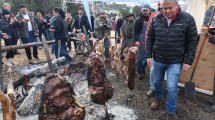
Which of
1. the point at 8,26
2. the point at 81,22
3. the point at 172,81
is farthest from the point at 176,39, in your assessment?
the point at 8,26

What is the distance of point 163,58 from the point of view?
437cm

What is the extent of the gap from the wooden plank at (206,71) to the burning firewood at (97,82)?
10.4 feet

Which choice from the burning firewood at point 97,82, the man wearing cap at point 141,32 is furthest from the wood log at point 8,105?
the man wearing cap at point 141,32

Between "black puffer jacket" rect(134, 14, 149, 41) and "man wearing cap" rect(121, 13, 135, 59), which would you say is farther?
"man wearing cap" rect(121, 13, 135, 59)

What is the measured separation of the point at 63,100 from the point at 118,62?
429 cm

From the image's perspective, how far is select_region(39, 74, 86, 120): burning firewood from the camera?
8.96 ft

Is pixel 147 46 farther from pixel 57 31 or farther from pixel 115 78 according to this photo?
pixel 57 31

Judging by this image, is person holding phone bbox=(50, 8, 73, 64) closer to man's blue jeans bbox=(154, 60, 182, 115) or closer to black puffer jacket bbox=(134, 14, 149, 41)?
black puffer jacket bbox=(134, 14, 149, 41)

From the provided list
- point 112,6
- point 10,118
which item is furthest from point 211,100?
point 112,6

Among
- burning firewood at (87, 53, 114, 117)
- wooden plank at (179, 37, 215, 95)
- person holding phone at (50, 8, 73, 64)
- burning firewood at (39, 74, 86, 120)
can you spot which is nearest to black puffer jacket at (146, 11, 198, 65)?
burning firewood at (87, 53, 114, 117)

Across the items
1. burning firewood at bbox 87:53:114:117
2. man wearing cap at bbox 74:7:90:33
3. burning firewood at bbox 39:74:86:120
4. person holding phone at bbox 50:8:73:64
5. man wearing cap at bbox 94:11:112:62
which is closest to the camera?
burning firewood at bbox 39:74:86:120

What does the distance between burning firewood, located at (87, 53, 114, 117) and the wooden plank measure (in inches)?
125

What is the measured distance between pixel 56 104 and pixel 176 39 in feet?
8.33

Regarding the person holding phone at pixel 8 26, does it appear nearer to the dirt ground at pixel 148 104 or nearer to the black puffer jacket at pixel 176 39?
the dirt ground at pixel 148 104
